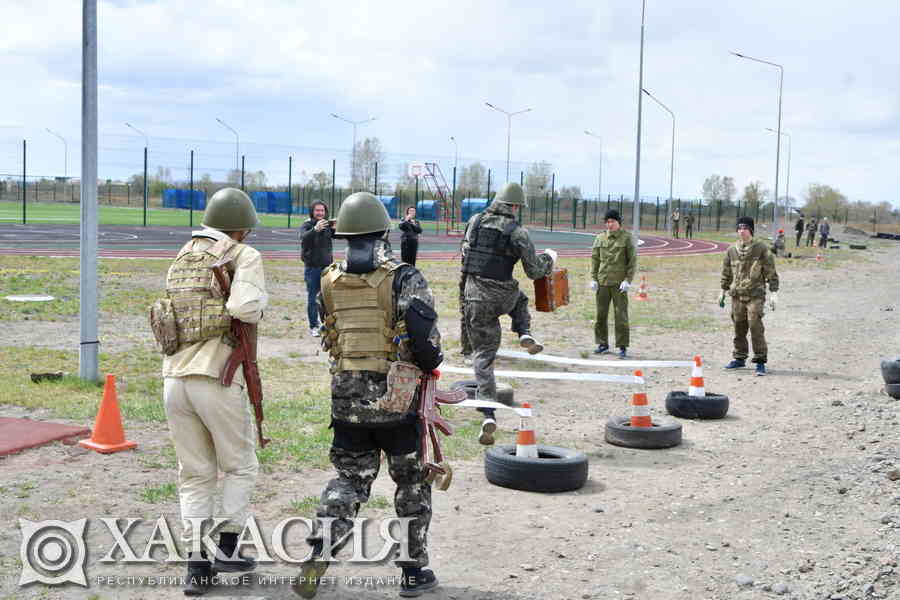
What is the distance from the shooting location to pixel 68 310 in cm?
1614

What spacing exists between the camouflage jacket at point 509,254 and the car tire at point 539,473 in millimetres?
2187

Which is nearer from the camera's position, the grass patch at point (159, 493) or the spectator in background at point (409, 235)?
the grass patch at point (159, 493)

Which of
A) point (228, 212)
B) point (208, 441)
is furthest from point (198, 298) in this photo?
point (208, 441)

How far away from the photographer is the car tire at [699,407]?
1014cm

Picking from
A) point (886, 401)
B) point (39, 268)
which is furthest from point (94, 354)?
point (39, 268)

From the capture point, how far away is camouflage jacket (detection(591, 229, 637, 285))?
45.1 ft

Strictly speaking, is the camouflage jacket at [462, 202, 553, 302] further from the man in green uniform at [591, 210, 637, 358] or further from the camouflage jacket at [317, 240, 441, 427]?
the man in green uniform at [591, 210, 637, 358]

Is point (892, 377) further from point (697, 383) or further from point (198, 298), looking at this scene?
point (198, 298)

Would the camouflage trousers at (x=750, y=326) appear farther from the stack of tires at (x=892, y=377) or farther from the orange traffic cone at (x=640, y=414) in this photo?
the orange traffic cone at (x=640, y=414)

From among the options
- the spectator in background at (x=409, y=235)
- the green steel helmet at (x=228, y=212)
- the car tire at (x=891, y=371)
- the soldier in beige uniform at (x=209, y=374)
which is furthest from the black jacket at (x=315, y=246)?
the soldier in beige uniform at (x=209, y=374)

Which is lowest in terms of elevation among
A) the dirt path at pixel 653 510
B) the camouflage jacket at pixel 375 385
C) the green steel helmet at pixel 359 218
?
the dirt path at pixel 653 510

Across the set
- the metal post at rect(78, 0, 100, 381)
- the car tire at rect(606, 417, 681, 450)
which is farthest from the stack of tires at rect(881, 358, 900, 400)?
the metal post at rect(78, 0, 100, 381)

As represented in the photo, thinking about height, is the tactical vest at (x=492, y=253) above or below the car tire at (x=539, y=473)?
above

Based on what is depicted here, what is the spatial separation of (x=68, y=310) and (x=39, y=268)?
7.29 meters
